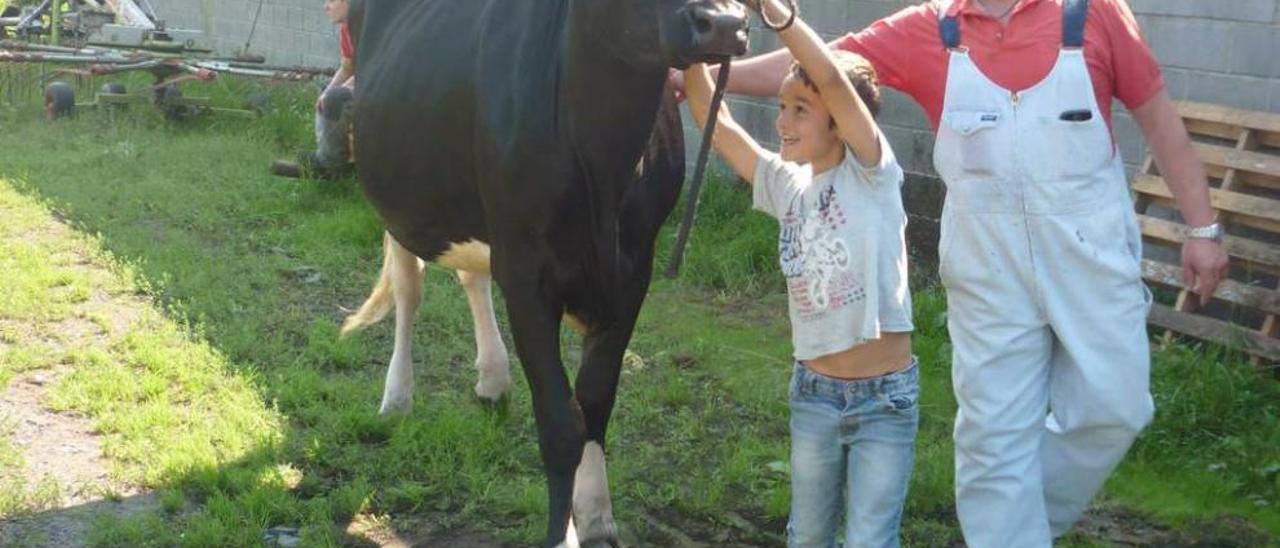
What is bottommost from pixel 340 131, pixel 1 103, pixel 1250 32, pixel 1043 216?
pixel 1 103

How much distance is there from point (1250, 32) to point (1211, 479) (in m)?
2.06

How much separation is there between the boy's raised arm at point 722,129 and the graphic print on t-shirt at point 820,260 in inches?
8.1

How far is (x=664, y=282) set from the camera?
7680 mm

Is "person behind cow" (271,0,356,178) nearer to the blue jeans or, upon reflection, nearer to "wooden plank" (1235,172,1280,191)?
"wooden plank" (1235,172,1280,191)

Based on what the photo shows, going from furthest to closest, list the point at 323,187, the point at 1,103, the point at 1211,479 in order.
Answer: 1. the point at 1,103
2. the point at 323,187
3. the point at 1211,479

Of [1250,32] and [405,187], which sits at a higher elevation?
[1250,32]

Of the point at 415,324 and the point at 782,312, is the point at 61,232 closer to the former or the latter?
the point at 415,324

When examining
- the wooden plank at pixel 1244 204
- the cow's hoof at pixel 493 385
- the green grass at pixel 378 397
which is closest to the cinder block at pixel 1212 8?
the wooden plank at pixel 1244 204

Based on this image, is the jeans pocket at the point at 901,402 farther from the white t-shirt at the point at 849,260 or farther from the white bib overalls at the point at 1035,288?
the white bib overalls at the point at 1035,288

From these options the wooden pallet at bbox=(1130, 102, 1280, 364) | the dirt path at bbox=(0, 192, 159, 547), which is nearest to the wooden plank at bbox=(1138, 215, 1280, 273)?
the wooden pallet at bbox=(1130, 102, 1280, 364)

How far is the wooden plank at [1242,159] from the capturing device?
5.89 m

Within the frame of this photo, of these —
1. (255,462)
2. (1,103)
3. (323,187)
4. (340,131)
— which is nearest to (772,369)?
(255,462)

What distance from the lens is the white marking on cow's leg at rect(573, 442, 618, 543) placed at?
14.7ft

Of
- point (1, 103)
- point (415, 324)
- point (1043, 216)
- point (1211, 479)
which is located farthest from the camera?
point (1, 103)
